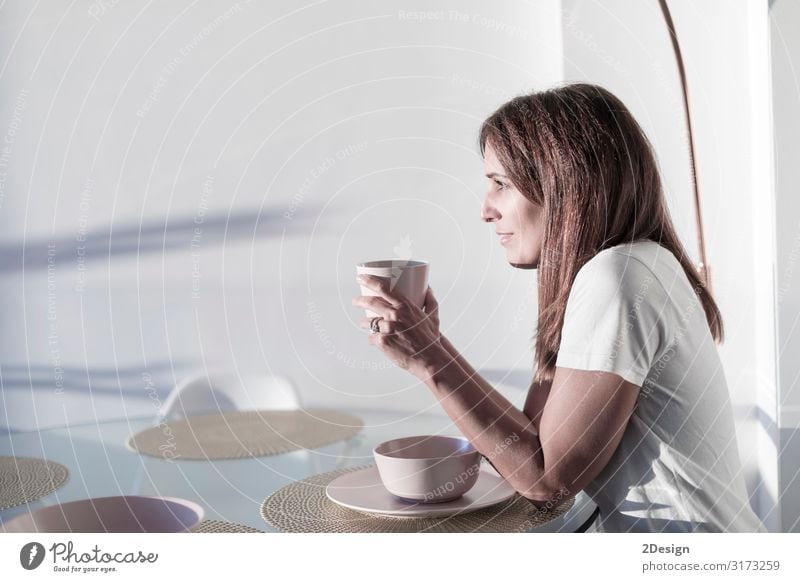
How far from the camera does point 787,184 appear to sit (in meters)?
0.91

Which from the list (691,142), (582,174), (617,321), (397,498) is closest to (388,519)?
(397,498)

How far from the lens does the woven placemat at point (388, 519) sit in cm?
67

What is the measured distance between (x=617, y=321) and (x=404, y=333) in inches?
7.1

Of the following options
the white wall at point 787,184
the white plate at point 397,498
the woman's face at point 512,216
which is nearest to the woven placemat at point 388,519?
the white plate at point 397,498

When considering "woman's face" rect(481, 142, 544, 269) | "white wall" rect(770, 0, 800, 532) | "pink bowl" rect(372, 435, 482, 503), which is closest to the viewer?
"pink bowl" rect(372, 435, 482, 503)

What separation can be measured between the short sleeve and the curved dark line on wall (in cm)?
23

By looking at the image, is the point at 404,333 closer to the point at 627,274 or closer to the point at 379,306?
the point at 379,306

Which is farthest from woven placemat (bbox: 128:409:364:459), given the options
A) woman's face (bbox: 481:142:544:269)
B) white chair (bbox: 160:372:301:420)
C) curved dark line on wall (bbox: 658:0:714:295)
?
curved dark line on wall (bbox: 658:0:714:295)

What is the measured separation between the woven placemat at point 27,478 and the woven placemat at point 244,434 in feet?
0.24

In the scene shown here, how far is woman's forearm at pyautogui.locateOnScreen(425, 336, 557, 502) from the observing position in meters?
0.68

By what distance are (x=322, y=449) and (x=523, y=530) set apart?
26 centimetres

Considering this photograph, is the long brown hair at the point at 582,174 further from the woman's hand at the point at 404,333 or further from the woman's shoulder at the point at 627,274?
the woman's hand at the point at 404,333

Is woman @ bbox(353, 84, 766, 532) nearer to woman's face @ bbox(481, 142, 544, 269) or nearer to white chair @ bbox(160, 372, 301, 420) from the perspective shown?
woman's face @ bbox(481, 142, 544, 269)
